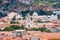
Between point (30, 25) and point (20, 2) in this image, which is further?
point (20, 2)

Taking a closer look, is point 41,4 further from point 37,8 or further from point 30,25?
point 30,25

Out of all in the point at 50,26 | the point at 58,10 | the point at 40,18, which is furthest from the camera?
the point at 58,10

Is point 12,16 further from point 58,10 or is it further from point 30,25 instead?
point 30,25

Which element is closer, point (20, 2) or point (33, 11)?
point (33, 11)

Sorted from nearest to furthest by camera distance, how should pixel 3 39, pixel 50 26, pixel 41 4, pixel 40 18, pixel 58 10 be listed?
pixel 3 39 < pixel 50 26 < pixel 40 18 < pixel 58 10 < pixel 41 4

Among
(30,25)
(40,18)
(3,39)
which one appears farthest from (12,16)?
(3,39)

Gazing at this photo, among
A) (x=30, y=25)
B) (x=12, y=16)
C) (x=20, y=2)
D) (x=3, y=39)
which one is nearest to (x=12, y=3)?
(x=20, y=2)

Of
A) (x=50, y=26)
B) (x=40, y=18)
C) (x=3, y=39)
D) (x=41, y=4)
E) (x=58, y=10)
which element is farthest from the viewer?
(x=41, y=4)

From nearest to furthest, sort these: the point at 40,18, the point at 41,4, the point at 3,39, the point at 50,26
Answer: the point at 3,39
the point at 50,26
the point at 40,18
the point at 41,4
